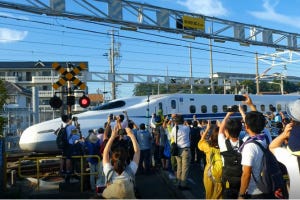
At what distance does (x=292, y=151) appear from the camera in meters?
3.88

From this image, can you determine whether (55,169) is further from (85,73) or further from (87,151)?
(85,73)

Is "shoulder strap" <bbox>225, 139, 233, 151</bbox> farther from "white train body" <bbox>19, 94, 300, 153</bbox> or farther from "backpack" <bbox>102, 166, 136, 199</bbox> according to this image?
"white train body" <bbox>19, 94, 300, 153</bbox>

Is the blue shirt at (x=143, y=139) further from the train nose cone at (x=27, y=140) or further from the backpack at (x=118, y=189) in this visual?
the backpack at (x=118, y=189)

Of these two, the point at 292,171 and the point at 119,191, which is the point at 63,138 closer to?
the point at 119,191

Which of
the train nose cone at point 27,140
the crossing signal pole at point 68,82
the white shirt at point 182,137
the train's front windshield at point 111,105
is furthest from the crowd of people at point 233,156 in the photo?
the train's front windshield at point 111,105

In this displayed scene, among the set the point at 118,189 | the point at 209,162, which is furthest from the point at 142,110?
the point at 118,189

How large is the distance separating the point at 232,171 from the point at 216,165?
104cm

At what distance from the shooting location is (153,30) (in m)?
19.4

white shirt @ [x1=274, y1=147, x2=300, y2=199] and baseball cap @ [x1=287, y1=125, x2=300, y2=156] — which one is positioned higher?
baseball cap @ [x1=287, y1=125, x2=300, y2=156]

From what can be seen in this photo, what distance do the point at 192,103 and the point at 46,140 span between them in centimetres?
847

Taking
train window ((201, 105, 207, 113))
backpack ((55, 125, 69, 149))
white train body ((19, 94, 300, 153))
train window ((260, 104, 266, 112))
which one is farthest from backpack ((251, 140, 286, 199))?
train window ((260, 104, 266, 112))

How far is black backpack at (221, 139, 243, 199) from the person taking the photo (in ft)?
16.5

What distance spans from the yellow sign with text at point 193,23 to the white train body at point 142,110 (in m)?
3.54

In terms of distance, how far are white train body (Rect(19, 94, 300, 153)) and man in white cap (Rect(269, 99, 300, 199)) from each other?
496 inches
